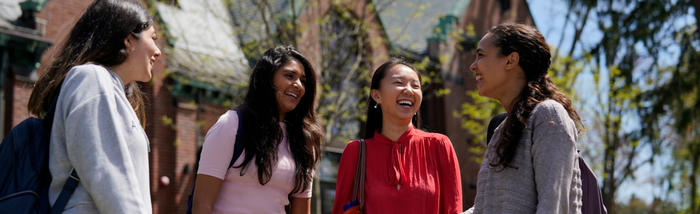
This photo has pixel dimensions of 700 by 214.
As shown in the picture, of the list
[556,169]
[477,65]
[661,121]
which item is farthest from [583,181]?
[661,121]

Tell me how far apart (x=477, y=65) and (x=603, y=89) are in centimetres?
1505

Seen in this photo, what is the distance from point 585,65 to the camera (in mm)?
17500

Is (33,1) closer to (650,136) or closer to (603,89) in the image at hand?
(603,89)

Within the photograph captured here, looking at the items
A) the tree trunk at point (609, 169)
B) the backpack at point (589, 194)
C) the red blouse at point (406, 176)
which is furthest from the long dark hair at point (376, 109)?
the tree trunk at point (609, 169)

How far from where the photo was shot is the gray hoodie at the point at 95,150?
251 cm

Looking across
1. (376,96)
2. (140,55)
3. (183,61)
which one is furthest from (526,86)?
(183,61)

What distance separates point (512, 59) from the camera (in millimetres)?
3152

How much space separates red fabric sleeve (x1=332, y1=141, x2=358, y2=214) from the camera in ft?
13.6

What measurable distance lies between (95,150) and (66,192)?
182mm

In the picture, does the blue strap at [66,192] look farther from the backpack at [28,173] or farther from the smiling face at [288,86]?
the smiling face at [288,86]

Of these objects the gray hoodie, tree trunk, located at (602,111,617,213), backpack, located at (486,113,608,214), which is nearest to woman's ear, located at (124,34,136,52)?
the gray hoodie

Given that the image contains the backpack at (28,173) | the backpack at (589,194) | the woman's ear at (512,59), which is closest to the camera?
the backpack at (28,173)

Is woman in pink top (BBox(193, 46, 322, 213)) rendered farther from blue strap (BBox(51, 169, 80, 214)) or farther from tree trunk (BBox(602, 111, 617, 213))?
tree trunk (BBox(602, 111, 617, 213))

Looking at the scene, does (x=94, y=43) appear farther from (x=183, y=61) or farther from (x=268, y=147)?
(x=183, y=61)
